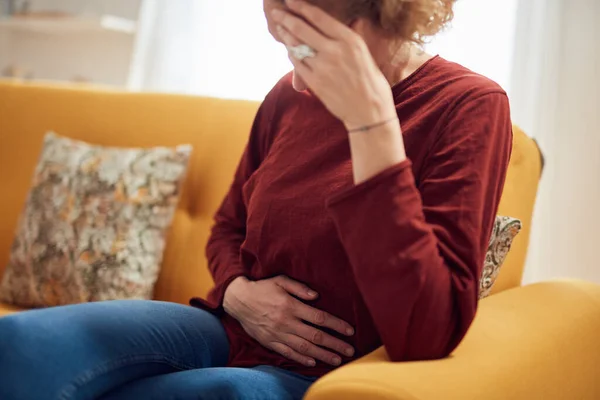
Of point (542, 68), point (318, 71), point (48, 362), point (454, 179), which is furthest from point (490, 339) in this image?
point (542, 68)

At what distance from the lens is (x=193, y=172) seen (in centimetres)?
179

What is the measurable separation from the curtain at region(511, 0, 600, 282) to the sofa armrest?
520 mm

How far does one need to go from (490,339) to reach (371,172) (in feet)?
1.01

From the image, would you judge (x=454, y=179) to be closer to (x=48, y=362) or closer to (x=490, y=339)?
(x=490, y=339)

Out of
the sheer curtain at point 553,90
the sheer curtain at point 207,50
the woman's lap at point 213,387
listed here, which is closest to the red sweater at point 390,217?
the woman's lap at point 213,387

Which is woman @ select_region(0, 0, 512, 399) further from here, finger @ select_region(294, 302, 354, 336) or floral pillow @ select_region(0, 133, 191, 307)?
floral pillow @ select_region(0, 133, 191, 307)

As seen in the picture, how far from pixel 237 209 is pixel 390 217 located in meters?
0.56

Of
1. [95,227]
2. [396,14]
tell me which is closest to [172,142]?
[95,227]

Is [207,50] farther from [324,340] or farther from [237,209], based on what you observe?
[324,340]

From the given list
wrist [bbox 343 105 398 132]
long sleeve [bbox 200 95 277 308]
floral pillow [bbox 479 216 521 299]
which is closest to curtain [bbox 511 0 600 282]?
floral pillow [bbox 479 216 521 299]

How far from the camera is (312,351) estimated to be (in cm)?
108

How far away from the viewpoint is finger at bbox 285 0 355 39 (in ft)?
3.06

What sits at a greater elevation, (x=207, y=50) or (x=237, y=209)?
(x=207, y=50)

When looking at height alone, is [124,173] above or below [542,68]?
below
